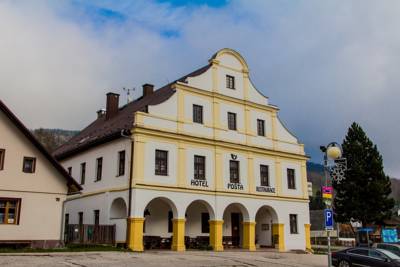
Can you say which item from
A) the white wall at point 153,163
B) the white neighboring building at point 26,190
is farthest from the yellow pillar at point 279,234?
the white neighboring building at point 26,190

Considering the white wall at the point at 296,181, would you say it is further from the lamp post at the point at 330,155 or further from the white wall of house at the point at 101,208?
the lamp post at the point at 330,155

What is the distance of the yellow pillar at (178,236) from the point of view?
2934cm

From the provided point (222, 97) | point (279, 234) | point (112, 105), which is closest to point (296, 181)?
point (279, 234)

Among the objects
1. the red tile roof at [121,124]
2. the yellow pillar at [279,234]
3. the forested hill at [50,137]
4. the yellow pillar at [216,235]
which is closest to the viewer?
the red tile roof at [121,124]

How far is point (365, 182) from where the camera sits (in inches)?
2023

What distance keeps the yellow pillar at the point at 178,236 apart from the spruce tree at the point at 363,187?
26.0 meters

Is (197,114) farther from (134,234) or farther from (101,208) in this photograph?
(134,234)

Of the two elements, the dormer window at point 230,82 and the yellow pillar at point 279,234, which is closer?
the dormer window at point 230,82

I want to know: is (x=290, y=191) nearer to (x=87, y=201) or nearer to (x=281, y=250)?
(x=281, y=250)

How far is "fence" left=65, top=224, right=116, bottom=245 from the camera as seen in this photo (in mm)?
29422

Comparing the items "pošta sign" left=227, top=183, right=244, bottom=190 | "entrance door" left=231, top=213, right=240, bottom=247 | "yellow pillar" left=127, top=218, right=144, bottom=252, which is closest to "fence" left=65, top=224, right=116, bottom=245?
"yellow pillar" left=127, top=218, right=144, bottom=252

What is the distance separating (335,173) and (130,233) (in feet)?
49.2

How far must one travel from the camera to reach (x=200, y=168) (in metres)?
32.0

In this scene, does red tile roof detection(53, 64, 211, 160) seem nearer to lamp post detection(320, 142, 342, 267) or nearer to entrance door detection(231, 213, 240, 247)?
entrance door detection(231, 213, 240, 247)
